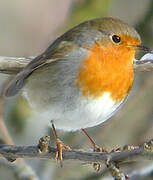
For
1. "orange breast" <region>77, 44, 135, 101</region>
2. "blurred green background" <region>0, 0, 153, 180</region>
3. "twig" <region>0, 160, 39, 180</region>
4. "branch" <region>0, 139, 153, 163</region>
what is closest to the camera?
"branch" <region>0, 139, 153, 163</region>

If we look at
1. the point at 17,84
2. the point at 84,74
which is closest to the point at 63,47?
the point at 84,74

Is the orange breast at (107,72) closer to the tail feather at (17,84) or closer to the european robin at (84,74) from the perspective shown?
the european robin at (84,74)

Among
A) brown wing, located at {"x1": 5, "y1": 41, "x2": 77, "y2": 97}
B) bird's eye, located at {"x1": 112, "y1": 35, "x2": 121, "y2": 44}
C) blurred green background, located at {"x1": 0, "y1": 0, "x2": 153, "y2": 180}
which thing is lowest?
blurred green background, located at {"x1": 0, "y1": 0, "x2": 153, "y2": 180}

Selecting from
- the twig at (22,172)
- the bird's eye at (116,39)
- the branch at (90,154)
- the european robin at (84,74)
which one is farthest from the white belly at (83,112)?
the twig at (22,172)

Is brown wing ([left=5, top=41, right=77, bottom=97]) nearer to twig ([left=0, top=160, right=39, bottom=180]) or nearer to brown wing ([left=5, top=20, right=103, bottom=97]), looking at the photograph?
brown wing ([left=5, top=20, right=103, bottom=97])

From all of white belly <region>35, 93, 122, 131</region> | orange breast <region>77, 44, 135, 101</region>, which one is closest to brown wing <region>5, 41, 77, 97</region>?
orange breast <region>77, 44, 135, 101</region>

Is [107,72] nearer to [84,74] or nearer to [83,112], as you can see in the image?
[84,74]

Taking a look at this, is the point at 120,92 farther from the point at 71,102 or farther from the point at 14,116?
the point at 14,116

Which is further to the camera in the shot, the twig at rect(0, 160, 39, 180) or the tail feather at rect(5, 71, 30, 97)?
the twig at rect(0, 160, 39, 180)
